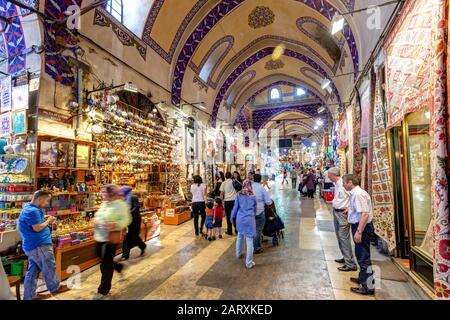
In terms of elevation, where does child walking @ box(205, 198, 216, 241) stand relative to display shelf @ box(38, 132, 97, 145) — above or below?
below

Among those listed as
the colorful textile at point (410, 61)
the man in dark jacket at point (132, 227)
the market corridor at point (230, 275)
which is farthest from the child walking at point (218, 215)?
the colorful textile at point (410, 61)

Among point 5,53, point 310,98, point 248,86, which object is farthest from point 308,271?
point 310,98

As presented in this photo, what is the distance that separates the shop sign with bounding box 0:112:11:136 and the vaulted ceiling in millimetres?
3950

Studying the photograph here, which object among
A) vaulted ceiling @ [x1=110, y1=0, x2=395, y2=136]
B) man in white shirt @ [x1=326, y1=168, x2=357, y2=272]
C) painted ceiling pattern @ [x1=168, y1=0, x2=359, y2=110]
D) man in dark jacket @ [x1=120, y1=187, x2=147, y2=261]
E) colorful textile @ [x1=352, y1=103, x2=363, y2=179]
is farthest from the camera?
painted ceiling pattern @ [x1=168, y1=0, x2=359, y2=110]

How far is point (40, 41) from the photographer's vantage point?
3.82 meters

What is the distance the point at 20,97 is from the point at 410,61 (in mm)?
5662

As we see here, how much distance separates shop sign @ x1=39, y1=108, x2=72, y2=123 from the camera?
3825mm

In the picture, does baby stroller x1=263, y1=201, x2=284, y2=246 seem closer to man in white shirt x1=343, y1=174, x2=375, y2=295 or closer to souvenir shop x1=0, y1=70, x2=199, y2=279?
man in white shirt x1=343, y1=174, x2=375, y2=295

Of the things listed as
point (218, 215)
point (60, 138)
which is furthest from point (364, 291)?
point (60, 138)

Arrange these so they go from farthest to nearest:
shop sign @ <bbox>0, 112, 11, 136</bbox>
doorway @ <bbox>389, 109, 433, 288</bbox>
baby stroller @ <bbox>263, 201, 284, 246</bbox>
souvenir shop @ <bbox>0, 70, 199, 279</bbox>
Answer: baby stroller @ <bbox>263, 201, 284, 246</bbox>
shop sign @ <bbox>0, 112, 11, 136</bbox>
souvenir shop @ <bbox>0, 70, 199, 279</bbox>
doorway @ <bbox>389, 109, 433, 288</bbox>

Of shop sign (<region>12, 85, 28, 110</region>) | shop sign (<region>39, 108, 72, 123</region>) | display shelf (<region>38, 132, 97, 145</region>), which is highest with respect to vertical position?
shop sign (<region>12, 85, 28, 110</region>)

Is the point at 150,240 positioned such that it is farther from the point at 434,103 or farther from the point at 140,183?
the point at 434,103

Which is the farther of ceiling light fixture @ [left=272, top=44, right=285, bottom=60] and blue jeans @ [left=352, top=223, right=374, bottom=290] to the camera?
ceiling light fixture @ [left=272, top=44, right=285, bottom=60]

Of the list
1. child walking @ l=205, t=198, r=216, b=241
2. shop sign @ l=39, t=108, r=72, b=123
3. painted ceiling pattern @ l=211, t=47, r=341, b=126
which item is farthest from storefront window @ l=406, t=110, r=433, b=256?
painted ceiling pattern @ l=211, t=47, r=341, b=126
